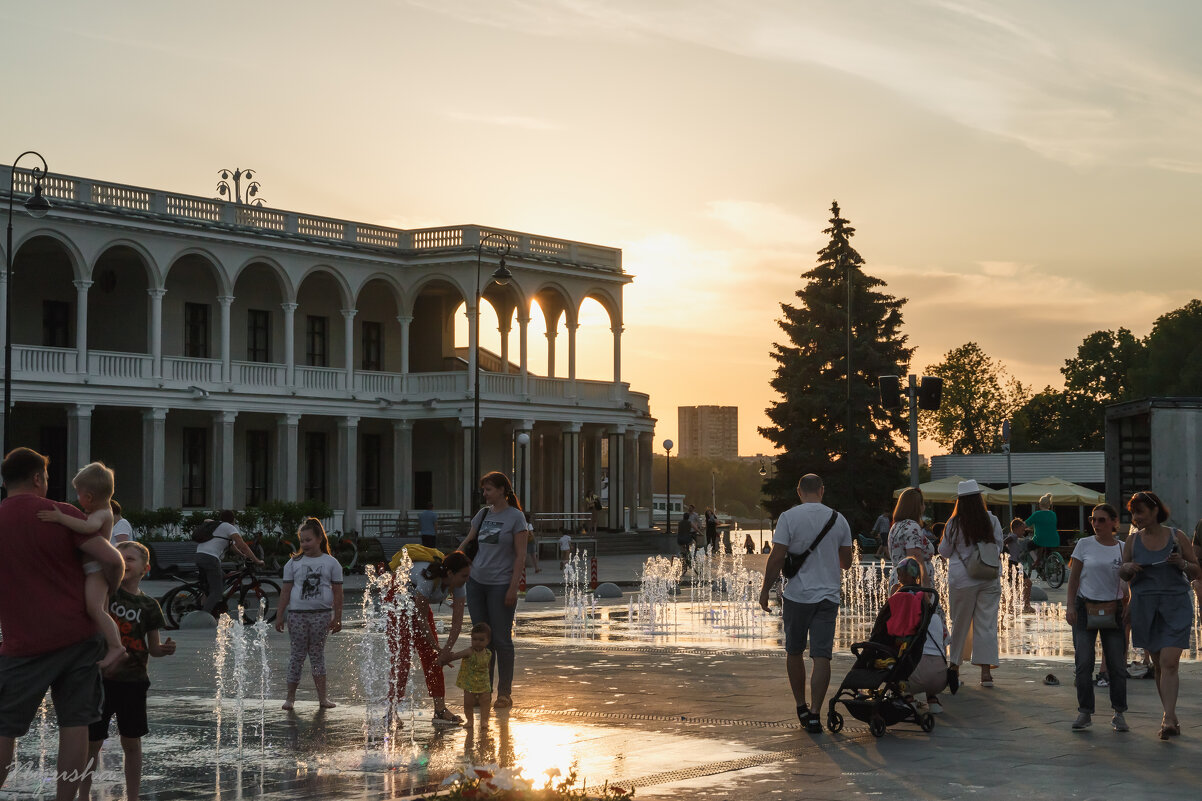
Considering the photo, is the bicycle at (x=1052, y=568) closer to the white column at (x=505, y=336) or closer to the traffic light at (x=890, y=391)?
the traffic light at (x=890, y=391)

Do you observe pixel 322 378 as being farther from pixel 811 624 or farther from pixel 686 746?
pixel 686 746

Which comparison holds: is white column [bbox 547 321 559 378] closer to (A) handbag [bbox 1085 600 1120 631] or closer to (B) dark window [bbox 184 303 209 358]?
(B) dark window [bbox 184 303 209 358]

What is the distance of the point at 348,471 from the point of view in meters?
47.7

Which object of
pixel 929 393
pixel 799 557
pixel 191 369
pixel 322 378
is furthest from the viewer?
pixel 322 378

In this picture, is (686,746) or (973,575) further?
(973,575)

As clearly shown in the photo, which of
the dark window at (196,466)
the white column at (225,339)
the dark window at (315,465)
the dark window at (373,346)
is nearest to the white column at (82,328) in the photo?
the white column at (225,339)

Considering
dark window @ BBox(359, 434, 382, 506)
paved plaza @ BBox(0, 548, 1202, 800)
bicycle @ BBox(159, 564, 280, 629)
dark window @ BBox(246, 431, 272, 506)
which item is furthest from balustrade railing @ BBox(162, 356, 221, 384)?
paved plaza @ BBox(0, 548, 1202, 800)

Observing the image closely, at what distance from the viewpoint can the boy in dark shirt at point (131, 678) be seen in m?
8.16

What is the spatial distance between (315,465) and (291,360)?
14.6 feet

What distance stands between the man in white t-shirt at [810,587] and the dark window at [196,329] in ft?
123

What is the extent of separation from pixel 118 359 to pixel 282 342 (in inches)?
281

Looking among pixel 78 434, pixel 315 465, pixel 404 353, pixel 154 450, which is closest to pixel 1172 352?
pixel 404 353

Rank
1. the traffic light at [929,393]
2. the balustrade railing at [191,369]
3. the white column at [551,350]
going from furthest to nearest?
the white column at [551,350]
the balustrade railing at [191,369]
the traffic light at [929,393]

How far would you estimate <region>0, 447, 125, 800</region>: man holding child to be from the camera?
7211 millimetres
